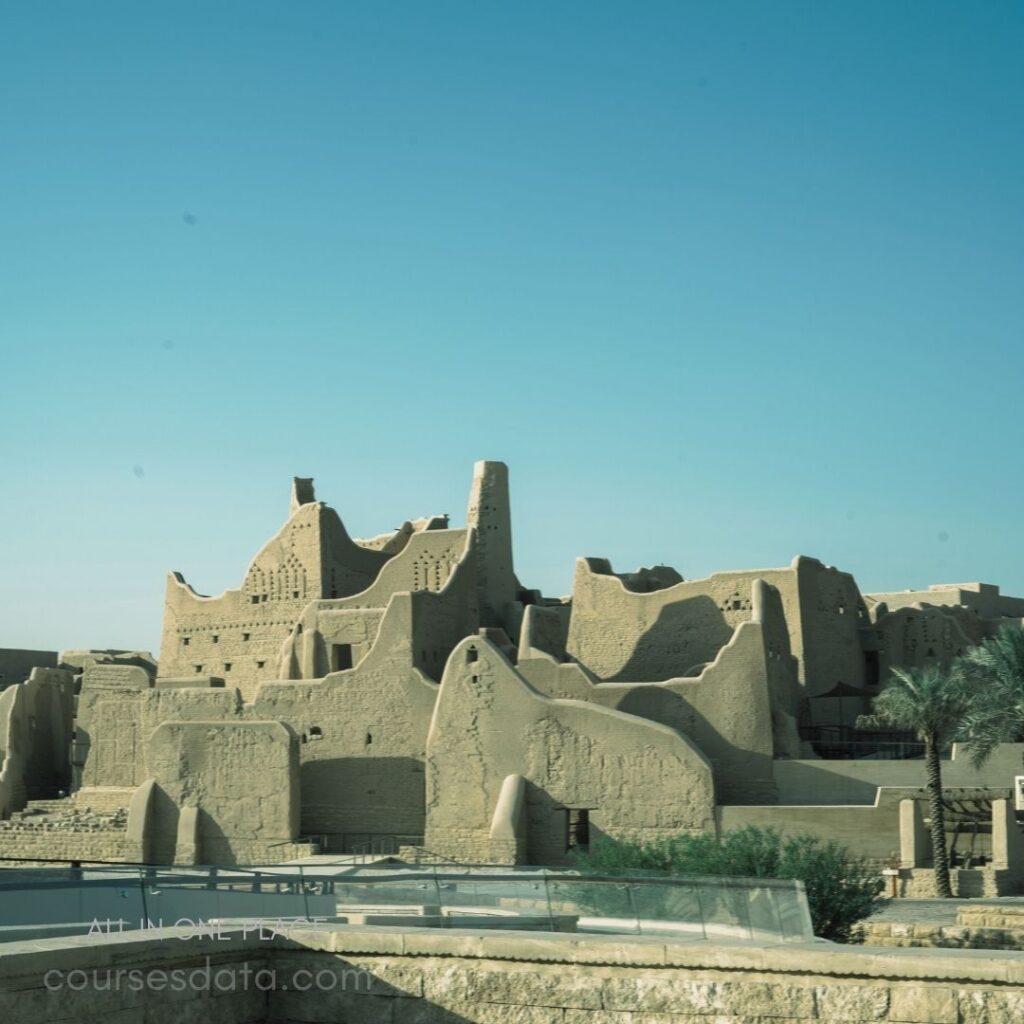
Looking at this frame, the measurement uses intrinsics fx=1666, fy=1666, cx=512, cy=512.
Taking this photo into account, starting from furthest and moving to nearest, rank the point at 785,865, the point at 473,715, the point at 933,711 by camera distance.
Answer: the point at 473,715 < the point at 933,711 < the point at 785,865

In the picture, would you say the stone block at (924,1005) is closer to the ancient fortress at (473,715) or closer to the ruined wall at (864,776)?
the ancient fortress at (473,715)

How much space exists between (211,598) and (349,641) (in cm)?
658

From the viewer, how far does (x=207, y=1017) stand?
7945mm

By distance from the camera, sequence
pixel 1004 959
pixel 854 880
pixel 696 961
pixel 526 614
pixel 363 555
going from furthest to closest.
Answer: pixel 363 555, pixel 526 614, pixel 854 880, pixel 696 961, pixel 1004 959

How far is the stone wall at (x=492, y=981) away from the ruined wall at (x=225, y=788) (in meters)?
23.9

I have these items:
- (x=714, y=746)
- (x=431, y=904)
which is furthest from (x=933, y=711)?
(x=431, y=904)

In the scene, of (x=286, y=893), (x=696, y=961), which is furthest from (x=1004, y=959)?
(x=286, y=893)

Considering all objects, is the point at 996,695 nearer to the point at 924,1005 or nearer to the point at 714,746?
the point at 714,746

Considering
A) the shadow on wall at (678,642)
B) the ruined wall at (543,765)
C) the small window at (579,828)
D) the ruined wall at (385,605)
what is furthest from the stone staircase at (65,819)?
the shadow on wall at (678,642)

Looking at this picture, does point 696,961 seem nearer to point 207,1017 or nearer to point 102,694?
point 207,1017

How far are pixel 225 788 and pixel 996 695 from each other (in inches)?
577

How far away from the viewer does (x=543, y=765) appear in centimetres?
3019

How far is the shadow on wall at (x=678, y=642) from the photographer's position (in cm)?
3456

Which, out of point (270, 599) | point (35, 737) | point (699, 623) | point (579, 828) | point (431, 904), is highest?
point (270, 599)
